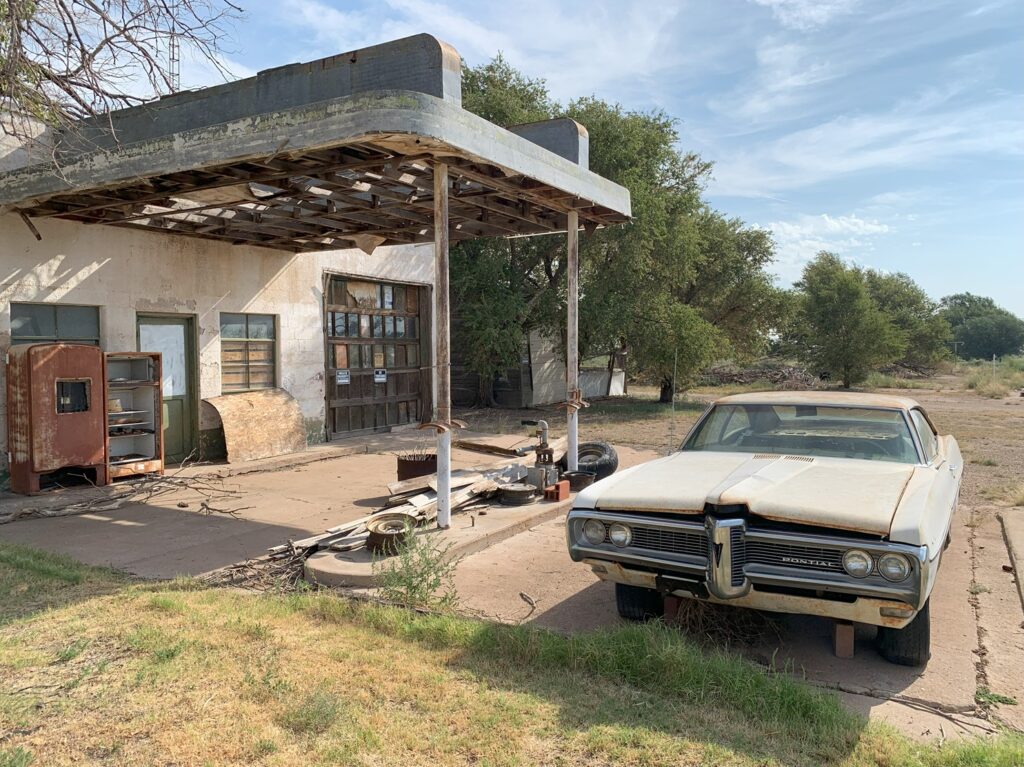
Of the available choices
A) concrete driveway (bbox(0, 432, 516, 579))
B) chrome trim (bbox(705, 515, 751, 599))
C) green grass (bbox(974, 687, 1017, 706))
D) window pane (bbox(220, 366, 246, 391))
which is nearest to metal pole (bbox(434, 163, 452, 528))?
concrete driveway (bbox(0, 432, 516, 579))

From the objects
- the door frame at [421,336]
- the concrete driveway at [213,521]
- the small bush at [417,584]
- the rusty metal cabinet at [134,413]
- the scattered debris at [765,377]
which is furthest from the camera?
the scattered debris at [765,377]

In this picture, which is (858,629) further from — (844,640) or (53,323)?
(53,323)

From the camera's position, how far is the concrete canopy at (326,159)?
586 cm

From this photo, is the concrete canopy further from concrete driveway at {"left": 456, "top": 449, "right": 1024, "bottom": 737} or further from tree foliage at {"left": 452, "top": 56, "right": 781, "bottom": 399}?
tree foliage at {"left": 452, "top": 56, "right": 781, "bottom": 399}

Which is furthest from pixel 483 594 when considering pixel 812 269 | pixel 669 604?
pixel 812 269

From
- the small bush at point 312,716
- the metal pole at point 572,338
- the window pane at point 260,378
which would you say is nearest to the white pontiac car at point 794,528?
the small bush at point 312,716

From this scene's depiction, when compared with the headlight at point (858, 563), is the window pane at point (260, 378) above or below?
above

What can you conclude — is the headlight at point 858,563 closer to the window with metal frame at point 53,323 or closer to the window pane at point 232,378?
the window with metal frame at point 53,323

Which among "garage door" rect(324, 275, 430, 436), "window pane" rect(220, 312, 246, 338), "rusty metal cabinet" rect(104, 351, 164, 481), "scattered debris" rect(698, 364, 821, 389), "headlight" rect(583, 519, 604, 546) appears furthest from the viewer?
"scattered debris" rect(698, 364, 821, 389)

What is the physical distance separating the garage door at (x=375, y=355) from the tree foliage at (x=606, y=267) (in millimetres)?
3701

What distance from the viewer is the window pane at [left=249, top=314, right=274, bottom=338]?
1184 cm

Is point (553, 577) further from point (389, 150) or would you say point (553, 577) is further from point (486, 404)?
point (486, 404)

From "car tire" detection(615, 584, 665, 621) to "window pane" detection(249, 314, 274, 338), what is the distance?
8.94 m

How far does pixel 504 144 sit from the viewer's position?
6605mm
